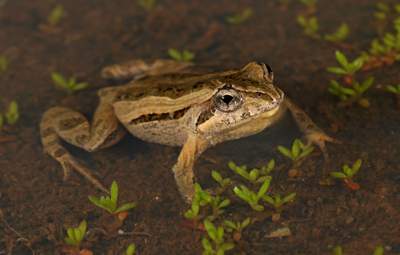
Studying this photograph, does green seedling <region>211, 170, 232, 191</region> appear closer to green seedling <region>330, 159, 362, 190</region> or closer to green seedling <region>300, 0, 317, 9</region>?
green seedling <region>330, 159, 362, 190</region>

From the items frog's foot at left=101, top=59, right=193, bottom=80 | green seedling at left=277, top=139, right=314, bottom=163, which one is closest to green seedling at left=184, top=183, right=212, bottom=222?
green seedling at left=277, top=139, right=314, bottom=163

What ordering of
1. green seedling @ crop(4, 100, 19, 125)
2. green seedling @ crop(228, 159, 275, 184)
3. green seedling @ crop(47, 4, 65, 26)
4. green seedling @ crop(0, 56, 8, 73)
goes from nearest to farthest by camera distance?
1. green seedling @ crop(228, 159, 275, 184)
2. green seedling @ crop(4, 100, 19, 125)
3. green seedling @ crop(0, 56, 8, 73)
4. green seedling @ crop(47, 4, 65, 26)

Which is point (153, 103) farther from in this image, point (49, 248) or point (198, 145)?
point (49, 248)

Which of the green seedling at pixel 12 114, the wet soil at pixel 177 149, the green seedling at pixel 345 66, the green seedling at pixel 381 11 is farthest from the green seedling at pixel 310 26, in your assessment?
the green seedling at pixel 12 114

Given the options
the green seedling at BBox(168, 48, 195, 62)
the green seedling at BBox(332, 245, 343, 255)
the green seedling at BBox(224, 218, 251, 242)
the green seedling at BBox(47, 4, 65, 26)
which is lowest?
the green seedling at BBox(224, 218, 251, 242)

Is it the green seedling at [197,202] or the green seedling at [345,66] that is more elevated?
the green seedling at [345,66]

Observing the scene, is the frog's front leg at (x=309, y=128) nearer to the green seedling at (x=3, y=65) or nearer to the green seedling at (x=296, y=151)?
the green seedling at (x=296, y=151)

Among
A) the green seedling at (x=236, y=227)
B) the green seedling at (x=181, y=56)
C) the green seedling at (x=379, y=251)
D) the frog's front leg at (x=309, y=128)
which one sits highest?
the green seedling at (x=181, y=56)

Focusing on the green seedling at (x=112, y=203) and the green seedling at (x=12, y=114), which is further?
the green seedling at (x=12, y=114)

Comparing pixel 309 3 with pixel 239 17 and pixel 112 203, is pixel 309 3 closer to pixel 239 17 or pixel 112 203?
pixel 239 17
